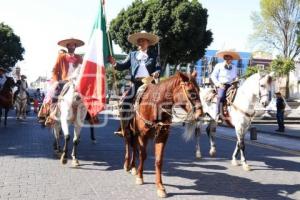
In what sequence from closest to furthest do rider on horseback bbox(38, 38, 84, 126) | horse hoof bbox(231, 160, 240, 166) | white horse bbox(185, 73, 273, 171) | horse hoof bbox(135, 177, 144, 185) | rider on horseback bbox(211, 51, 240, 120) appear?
horse hoof bbox(135, 177, 144, 185) < white horse bbox(185, 73, 273, 171) < rider on horseback bbox(38, 38, 84, 126) < horse hoof bbox(231, 160, 240, 166) < rider on horseback bbox(211, 51, 240, 120)

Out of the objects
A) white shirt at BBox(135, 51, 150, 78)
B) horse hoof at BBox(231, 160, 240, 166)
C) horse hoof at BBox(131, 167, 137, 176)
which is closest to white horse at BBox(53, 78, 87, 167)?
horse hoof at BBox(131, 167, 137, 176)

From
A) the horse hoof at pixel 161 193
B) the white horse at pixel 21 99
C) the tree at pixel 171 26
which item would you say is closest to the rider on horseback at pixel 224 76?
the horse hoof at pixel 161 193

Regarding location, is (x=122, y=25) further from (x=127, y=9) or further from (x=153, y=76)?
(x=153, y=76)

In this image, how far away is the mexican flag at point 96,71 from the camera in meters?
9.88

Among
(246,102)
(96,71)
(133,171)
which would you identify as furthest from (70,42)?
(246,102)

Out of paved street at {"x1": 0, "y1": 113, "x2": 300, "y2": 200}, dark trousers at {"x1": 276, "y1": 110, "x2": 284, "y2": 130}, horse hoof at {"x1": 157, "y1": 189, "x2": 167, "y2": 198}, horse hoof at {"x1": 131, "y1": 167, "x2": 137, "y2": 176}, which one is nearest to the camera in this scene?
horse hoof at {"x1": 157, "y1": 189, "x2": 167, "y2": 198}

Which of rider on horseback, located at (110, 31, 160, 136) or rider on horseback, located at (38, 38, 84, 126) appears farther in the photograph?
rider on horseback, located at (38, 38, 84, 126)

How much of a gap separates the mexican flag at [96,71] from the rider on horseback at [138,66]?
0.43m

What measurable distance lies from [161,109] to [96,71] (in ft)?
8.59

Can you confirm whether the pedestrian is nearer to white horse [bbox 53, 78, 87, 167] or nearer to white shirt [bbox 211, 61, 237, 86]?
white shirt [bbox 211, 61, 237, 86]

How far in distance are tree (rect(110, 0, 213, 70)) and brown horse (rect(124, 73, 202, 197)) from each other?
34.6 metres

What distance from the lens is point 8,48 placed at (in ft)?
213

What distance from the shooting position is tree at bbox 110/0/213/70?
42.9 m

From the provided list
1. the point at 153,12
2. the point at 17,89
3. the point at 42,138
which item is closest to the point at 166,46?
the point at 153,12
